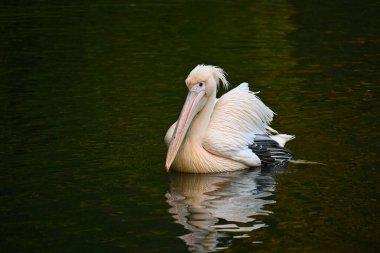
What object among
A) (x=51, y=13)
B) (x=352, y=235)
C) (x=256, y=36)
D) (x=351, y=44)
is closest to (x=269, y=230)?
(x=352, y=235)

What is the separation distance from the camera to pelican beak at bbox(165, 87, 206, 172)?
6830 millimetres

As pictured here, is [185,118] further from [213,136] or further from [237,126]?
[237,126]

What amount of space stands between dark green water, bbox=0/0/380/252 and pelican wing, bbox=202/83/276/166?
0.68 ft

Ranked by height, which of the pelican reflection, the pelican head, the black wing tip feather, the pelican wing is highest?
the pelican head

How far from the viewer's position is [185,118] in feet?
23.0

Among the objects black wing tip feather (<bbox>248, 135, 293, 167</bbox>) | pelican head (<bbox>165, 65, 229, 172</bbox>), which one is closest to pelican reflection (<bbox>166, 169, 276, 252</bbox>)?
black wing tip feather (<bbox>248, 135, 293, 167</bbox>)

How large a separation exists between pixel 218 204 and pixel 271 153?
116 centimetres

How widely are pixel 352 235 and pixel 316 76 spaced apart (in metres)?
4.98

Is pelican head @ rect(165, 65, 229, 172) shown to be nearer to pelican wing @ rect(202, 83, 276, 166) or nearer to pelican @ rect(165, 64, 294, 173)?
pelican @ rect(165, 64, 294, 173)

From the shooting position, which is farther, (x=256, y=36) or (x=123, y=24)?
(x=123, y=24)

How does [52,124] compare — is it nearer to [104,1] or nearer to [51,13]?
[51,13]

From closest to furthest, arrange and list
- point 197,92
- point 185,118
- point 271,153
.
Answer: point 185,118 → point 197,92 → point 271,153

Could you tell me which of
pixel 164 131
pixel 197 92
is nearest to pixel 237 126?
pixel 197 92

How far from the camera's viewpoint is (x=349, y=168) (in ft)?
22.5
